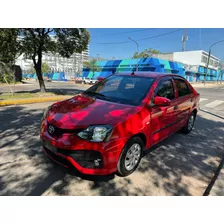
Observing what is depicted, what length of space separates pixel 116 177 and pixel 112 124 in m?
0.95

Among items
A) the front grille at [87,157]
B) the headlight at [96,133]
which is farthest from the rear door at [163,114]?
the front grille at [87,157]

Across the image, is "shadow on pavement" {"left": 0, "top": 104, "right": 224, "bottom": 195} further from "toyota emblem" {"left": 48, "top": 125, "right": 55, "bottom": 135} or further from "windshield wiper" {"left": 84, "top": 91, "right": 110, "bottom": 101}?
"windshield wiper" {"left": 84, "top": 91, "right": 110, "bottom": 101}

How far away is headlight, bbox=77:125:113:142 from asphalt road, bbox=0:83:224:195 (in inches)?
29.5

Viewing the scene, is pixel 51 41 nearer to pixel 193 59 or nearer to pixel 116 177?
pixel 116 177

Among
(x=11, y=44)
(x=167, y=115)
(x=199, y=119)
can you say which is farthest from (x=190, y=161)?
(x=11, y=44)

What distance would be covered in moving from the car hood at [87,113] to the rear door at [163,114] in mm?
567

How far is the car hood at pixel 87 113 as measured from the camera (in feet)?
8.11

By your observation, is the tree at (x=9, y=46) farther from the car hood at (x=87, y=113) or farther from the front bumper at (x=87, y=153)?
the front bumper at (x=87, y=153)

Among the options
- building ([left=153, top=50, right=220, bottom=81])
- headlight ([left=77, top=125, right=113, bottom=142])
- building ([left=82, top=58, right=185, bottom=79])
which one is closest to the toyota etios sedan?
headlight ([left=77, top=125, right=113, bottom=142])

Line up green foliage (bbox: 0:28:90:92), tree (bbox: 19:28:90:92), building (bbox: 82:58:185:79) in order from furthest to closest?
building (bbox: 82:58:185:79) < tree (bbox: 19:28:90:92) < green foliage (bbox: 0:28:90:92)

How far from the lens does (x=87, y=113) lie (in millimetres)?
2676

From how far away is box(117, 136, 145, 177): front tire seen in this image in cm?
262
